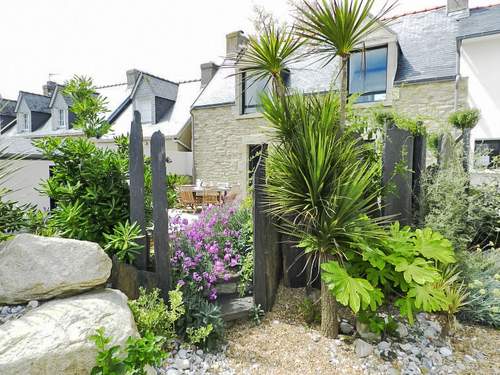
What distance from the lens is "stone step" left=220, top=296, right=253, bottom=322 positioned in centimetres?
269

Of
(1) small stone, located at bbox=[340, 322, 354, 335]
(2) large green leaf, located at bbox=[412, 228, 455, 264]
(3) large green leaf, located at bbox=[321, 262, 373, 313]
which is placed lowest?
(1) small stone, located at bbox=[340, 322, 354, 335]

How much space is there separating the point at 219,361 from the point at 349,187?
65.2 inches

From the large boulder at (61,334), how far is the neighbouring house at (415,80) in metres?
5.57

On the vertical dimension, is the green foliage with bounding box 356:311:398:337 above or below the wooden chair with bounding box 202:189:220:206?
below

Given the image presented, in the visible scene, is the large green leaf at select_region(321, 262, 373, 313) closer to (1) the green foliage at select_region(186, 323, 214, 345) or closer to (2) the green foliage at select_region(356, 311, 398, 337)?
(2) the green foliage at select_region(356, 311, 398, 337)

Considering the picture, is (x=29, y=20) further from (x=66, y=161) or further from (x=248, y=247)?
(x=248, y=247)

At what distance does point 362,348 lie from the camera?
7.84 ft

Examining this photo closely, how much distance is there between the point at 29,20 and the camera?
139 inches

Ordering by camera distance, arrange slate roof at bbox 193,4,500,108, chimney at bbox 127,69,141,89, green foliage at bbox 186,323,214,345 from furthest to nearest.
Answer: chimney at bbox 127,69,141,89
slate roof at bbox 193,4,500,108
green foliage at bbox 186,323,214,345

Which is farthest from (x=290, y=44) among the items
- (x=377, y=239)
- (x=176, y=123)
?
(x=176, y=123)

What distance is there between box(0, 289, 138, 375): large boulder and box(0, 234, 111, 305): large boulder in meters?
0.10

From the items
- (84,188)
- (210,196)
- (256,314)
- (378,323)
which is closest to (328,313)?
(378,323)

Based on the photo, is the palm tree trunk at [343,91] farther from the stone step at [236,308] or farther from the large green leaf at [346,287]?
the stone step at [236,308]

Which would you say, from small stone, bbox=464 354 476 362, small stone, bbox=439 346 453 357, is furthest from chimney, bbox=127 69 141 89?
small stone, bbox=464 354 476 362
